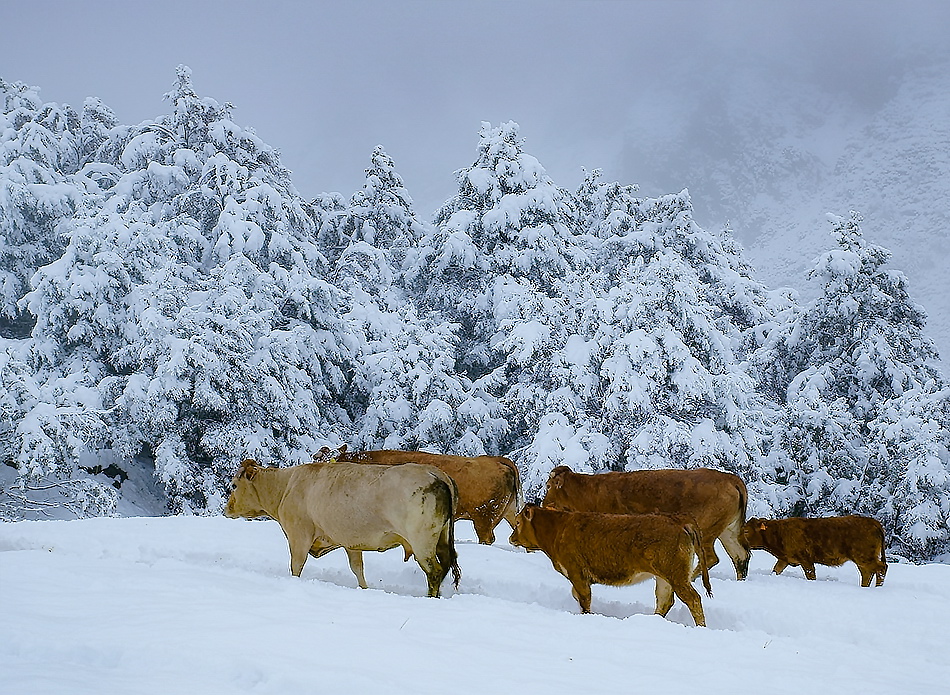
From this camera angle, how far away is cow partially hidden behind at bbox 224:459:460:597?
7211 mm

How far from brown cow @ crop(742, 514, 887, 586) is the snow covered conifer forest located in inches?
227

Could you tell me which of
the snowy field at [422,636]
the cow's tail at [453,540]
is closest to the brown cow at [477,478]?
the snowy field at [422,636]

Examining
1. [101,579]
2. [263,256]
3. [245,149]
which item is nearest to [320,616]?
[101,579]

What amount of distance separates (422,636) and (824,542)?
6.71m

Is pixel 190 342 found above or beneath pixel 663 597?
above

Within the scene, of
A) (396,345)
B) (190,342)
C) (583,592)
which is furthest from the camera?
(396,345)

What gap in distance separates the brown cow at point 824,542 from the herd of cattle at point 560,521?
0.04ft

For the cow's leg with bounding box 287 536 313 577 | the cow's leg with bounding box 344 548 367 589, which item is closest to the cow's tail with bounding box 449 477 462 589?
the cow's leg with bounding box 344 548 367 589

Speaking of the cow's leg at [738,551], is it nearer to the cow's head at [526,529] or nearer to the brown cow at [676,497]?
the brown cow at [676,497]

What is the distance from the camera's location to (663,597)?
7.36 metres

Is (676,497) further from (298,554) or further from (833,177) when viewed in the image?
(833,177)

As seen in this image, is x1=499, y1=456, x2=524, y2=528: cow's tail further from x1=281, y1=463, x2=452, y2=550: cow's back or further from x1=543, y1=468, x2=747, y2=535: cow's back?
x1=281, y1=463, x2=452, y2=550: cow's back

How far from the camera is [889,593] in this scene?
8.55 m

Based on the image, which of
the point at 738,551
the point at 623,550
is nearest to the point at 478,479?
the point at 738,551
